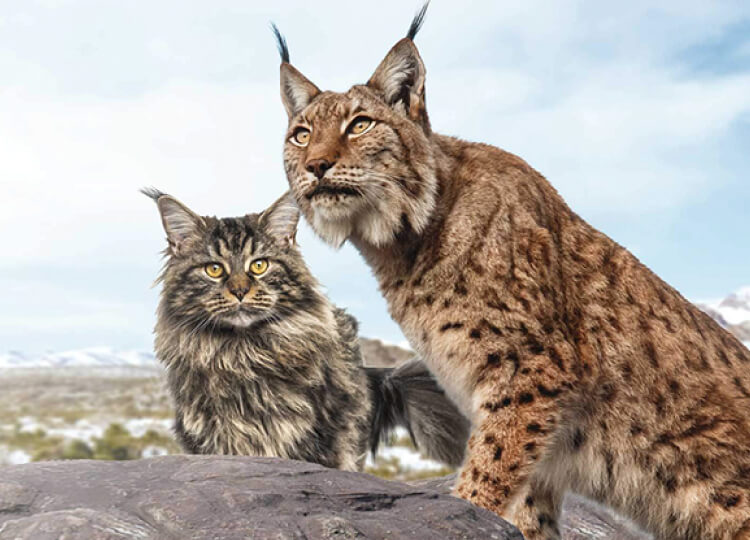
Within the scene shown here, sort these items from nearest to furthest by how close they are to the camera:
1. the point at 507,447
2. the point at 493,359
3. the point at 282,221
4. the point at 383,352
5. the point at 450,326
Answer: the point at 507,447
the point at 493,359
the point at 450,326
the point at 282,221
the point at 383,352

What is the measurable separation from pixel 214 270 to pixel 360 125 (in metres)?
1.51

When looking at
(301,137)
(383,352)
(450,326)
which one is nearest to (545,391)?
(450,326)

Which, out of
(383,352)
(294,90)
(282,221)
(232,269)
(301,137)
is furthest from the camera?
(383,352)

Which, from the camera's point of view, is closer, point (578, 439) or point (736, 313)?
point (578, 439)

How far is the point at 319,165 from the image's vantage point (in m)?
5.04

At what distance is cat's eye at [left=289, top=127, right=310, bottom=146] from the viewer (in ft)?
17.7

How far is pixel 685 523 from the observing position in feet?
17.4

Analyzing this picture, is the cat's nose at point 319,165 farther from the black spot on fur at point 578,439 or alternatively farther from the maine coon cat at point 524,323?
the black spot on fur at point 578,439

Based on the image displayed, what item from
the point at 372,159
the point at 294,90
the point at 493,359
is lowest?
the point at 493,359

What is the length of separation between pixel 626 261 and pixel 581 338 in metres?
0.73

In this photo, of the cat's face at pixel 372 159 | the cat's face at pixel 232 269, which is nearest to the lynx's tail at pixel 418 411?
the cat's face at pixel 232 269

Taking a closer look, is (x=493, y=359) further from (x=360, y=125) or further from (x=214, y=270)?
(x=214, y=270)

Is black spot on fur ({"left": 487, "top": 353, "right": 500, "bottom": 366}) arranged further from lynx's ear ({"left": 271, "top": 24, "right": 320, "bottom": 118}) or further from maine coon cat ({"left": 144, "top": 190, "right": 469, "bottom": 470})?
lynx's ear ({"left": 271, "top": 24, "right": 320, "bottom": 118})

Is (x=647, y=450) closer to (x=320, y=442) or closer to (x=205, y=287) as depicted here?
(x=320, y=442)
